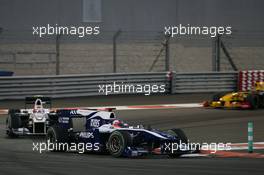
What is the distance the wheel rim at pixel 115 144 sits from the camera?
13806 millimetres

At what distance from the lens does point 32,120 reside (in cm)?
1709

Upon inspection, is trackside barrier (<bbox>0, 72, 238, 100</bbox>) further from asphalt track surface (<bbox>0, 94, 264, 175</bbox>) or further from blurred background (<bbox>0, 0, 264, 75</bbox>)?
asphalt track surface (<bbox>0, 94, 264, 175</bbox>)

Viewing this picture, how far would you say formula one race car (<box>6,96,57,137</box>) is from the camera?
55.7ft

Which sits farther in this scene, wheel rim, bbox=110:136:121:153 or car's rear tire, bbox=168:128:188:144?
car's rear tire, bbox=168:128:188:144

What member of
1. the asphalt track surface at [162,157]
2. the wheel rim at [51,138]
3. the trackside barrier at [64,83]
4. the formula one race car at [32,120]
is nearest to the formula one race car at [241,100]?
the asphalt track surface at [162,157]

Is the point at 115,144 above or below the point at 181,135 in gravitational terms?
below

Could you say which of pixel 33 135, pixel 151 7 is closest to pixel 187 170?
pixel 33 135

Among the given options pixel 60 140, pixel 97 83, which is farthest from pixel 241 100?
pixel 60 140

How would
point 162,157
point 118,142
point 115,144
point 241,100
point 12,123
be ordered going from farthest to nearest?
point 241,100 < point 12,123 < point 162,157 < point 115,144 < point 118,142

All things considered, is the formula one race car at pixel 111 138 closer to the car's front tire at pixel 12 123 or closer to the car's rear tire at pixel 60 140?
the car's rear tire at pixel 60 140

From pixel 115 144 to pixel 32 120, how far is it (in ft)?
11.9

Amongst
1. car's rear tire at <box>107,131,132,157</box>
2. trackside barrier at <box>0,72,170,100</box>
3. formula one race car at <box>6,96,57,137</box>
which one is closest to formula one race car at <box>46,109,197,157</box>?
car's rear tire at <box>107,131,132,157</box>

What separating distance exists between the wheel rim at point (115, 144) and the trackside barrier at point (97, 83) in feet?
43.0

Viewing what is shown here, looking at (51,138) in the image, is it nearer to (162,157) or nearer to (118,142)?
(118,142)
